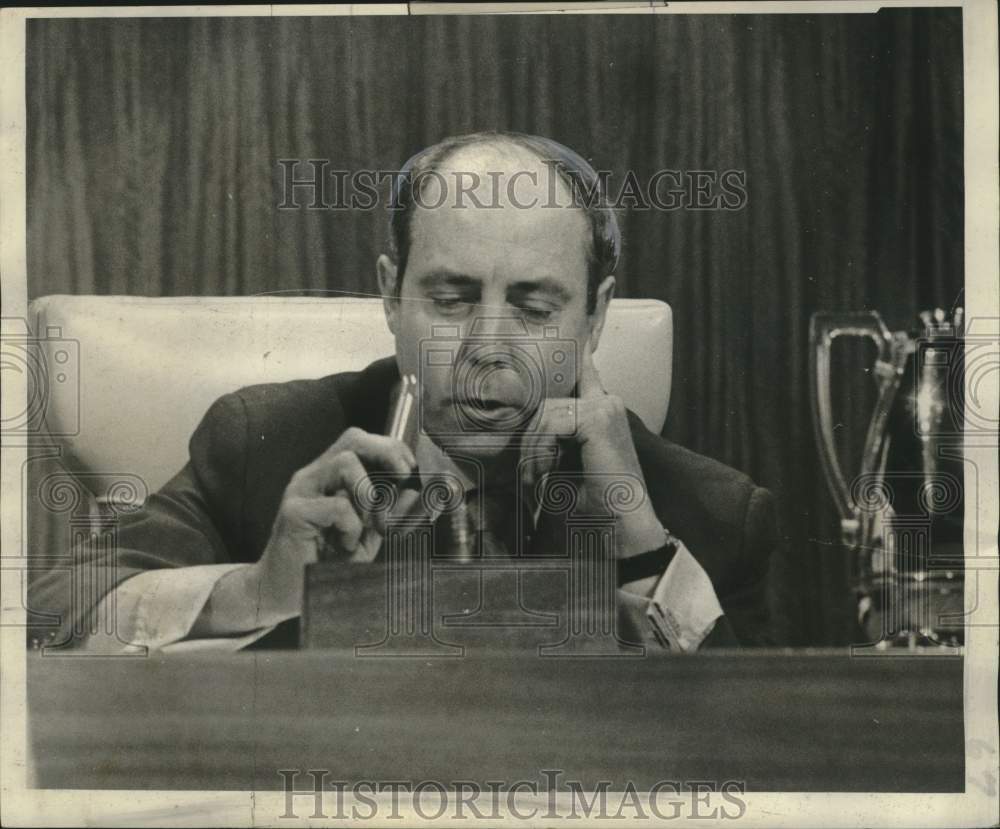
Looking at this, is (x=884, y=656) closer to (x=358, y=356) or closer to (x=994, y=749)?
(x=994, y=749)

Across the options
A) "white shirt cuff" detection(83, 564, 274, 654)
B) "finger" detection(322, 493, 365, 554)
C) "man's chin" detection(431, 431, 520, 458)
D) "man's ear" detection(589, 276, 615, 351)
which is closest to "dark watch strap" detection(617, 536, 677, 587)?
"man's chin" detection(431, 431, 520, 458)

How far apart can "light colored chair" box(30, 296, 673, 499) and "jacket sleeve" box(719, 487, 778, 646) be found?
1.28ft

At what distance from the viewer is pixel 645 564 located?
10.2 ft

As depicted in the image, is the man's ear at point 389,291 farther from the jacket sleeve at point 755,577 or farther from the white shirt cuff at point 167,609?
the jacket sleeve at point 755,577

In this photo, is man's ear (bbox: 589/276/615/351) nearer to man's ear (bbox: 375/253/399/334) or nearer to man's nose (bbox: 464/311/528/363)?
man's nose (bbox: 464/311/528/363)

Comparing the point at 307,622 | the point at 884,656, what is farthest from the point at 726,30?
the point at 307,622

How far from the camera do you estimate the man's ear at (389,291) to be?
10.3 feet

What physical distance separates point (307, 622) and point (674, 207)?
1.64 m

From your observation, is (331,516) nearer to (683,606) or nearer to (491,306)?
(491,306)

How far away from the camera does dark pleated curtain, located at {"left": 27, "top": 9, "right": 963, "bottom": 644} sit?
3133mm

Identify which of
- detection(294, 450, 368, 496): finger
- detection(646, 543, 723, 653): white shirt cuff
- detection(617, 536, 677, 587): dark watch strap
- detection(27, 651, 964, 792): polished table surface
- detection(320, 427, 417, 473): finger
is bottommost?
detection(27, 651, 964, 792): polished table surface

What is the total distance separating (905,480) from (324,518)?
1734 millimetres

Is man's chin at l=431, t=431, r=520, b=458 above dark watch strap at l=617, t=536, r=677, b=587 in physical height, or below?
above

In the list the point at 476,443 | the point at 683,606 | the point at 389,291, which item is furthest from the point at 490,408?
the point at 683,606
